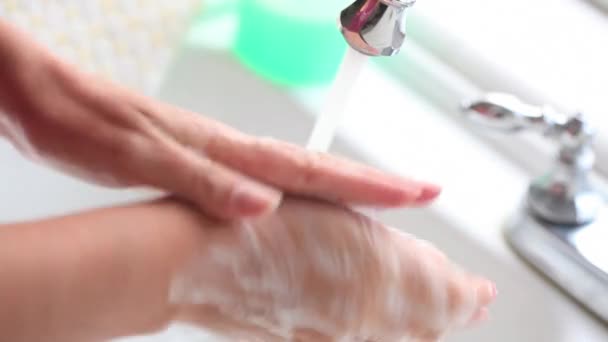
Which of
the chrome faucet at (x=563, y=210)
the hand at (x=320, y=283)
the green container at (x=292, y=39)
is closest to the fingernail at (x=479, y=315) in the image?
the hand at (x=320, y=283)

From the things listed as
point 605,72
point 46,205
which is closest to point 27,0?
point 46,205

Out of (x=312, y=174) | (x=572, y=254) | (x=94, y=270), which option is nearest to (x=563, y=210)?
(x=572, y=254)

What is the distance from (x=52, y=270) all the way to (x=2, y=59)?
7.4 inches

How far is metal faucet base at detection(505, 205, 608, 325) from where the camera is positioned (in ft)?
2.11

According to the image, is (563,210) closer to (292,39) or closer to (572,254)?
(572,254)

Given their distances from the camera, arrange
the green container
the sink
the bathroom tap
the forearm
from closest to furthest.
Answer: the forearm
the bathroom tap
the sink
the green container

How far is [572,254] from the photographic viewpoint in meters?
0.65

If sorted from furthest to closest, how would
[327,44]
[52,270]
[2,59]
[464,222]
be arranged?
[327,44], [464,222], [2,59], [52,270]

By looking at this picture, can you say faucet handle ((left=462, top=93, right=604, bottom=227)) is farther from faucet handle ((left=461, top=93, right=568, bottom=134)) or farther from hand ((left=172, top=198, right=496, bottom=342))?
hand ((left=172, top=198, right=496, bottom=342))

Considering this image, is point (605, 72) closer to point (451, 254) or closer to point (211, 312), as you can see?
point (451, 254)

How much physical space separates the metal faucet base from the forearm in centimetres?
31

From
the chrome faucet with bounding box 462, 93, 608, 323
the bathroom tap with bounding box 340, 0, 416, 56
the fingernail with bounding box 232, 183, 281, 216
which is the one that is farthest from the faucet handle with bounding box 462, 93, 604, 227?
the fingernail with bounding box 232, 183, 281, 216

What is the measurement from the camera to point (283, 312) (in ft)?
1.71

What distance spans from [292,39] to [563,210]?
32cm
